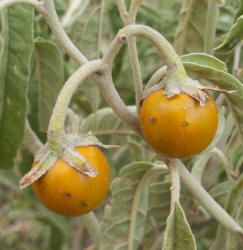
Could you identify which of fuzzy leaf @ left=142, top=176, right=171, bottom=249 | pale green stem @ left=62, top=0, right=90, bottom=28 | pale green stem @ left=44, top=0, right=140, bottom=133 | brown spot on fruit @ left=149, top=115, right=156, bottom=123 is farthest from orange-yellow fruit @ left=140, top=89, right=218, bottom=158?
fuzzy leaf @ left=142, top=176, right=171, bottom=249

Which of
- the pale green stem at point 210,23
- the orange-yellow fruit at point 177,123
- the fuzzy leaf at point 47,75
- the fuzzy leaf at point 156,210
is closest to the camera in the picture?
the orange-yellow fruit at point 177,123

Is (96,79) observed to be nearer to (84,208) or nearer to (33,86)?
(84,208)

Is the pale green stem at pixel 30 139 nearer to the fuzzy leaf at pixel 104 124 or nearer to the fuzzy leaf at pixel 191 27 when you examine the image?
the fuzzy leaf at pixel 104 124

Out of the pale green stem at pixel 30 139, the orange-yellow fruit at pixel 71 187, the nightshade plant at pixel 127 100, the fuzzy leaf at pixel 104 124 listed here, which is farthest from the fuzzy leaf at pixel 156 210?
the orange-yellow fruit at pixel 71 187

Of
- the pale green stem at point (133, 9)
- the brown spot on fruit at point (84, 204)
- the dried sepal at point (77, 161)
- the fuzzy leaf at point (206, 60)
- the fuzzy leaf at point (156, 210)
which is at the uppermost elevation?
the pale green stem at point (133, 9)

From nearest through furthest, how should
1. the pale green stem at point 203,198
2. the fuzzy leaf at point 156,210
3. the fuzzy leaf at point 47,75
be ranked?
the pale green stem at point 203,198, the fuzzy leaf at point 47,75, the fuzzy leaf at point 156,210

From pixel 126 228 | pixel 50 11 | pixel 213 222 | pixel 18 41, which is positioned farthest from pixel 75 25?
pixel 213 222

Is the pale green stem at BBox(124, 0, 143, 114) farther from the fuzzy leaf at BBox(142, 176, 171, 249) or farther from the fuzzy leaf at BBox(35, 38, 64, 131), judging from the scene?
the fuzzy leaf at BBox(142, 176, 171, 249)

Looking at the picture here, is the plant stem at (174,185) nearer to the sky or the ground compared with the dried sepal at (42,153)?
nearer to the ground
